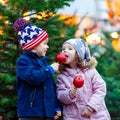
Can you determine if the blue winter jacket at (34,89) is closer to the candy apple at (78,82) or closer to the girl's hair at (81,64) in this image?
the candy apple at (78,82)

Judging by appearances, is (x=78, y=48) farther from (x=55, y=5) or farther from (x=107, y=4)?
(x=107, y=4)

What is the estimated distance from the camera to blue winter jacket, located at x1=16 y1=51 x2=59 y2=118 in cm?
505

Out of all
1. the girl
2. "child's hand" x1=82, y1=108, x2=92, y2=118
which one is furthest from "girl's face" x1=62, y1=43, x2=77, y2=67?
"child's hand" x1=82, y1=108, x2=92, y2=118

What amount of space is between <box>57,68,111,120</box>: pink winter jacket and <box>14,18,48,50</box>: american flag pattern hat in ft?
1.90

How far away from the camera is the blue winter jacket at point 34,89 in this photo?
5.05m

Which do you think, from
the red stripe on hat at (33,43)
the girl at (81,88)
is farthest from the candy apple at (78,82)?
the red stripe on hat at (33,43)

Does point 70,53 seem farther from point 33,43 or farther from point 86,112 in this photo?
point 86,112

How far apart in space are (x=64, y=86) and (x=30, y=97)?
1.68ft

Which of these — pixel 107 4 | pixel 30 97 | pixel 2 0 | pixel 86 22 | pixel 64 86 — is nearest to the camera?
pixel 30 97

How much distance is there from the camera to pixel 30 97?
512cm

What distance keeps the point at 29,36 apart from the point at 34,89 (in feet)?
1.96

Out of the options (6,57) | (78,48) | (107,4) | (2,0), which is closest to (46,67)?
(78,48)

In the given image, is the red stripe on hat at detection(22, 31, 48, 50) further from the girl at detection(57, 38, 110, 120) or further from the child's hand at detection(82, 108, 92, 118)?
the child's hand at detection(82, 108, 92, 118)

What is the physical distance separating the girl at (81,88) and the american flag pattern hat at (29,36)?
39 centimetres
